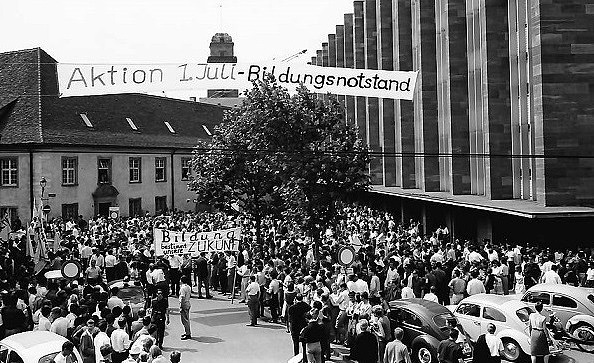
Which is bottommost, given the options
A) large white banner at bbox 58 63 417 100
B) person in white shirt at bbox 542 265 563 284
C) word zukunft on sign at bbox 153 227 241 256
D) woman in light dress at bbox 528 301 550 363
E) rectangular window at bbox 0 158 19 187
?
woman in light dress at bbox 528 301 550 363

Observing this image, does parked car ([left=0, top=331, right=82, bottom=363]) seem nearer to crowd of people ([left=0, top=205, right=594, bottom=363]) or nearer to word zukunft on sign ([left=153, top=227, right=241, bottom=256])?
crowd of people ([left=0, top=205, right=594, bottom=363])

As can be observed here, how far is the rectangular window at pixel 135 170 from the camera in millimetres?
55469

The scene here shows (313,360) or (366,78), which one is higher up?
(366,78)

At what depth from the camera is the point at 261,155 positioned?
1146 inches

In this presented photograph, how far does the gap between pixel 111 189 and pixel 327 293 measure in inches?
1501

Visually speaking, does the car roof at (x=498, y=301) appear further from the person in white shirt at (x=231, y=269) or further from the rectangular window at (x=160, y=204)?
the rectangular window at (x=160, y=204)

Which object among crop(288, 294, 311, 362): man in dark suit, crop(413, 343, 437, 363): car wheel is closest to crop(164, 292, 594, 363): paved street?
crop(288, 294, 311, 362): man in dark suit

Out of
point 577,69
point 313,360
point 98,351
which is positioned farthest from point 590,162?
point 98,351

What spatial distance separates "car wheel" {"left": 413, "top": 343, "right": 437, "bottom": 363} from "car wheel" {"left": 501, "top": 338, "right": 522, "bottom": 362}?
189 cm

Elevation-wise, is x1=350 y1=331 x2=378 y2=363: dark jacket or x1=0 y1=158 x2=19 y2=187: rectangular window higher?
x1=0 y1=158 x2=19 y2=187: rectangular window

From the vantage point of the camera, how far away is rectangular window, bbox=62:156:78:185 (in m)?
50.1

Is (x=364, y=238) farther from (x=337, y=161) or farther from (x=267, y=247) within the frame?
(x=337, y=161)

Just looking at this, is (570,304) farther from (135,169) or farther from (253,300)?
(135,169)

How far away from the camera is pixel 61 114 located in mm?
52281
